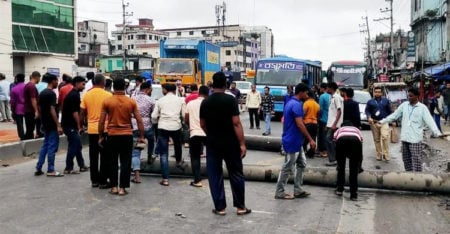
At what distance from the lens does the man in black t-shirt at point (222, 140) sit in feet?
22.9

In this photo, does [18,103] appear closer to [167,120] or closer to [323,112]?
[167,120]

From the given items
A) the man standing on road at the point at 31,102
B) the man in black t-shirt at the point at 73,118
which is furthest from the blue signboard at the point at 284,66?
the man in black t-shirt at the point at 73,118

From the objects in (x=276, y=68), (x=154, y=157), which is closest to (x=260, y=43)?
(x=276, y=68)

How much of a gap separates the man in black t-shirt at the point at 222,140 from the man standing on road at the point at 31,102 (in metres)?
6.07

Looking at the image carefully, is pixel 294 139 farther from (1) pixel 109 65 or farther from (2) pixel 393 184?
(1) pixel 109 65

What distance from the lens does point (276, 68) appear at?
2602 centimetres

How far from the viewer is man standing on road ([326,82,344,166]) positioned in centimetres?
1130

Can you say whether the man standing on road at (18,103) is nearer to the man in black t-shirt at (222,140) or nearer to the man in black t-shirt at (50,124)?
the man in black t-shirt at (50,124)

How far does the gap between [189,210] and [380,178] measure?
11.0 feet

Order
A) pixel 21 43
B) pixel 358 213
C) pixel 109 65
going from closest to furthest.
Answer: pixel 358 213
pixel 21 43
pixel 109 65

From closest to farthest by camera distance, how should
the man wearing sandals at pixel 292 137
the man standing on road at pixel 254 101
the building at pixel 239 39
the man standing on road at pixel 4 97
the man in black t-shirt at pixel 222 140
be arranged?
the man in black t-shirt at pixel 222 140, the man wearing sandals at pixel 292 137, the man standing on road at pixel 4 97, the man standing on road at pixel 254 101, the building at pixel 239 39

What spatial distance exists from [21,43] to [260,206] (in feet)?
161

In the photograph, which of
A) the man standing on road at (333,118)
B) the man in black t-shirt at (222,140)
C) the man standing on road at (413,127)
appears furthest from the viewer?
the man standing on road at (333,118)

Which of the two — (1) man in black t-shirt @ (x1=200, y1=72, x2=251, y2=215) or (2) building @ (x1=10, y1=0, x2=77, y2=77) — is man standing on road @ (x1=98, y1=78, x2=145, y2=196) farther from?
(2) building @ (x1=10, y1=0, x2=77, y2=77)
